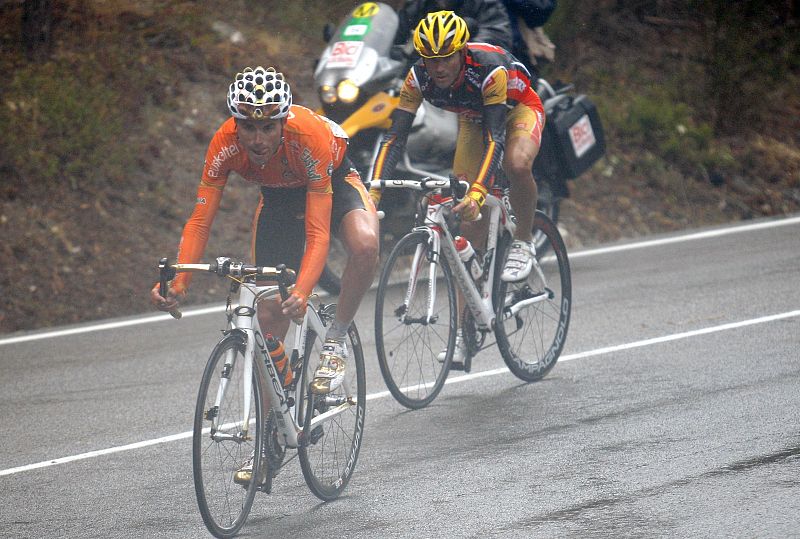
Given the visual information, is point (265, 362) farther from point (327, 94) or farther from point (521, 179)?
point (327, 94)

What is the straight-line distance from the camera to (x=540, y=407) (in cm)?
725

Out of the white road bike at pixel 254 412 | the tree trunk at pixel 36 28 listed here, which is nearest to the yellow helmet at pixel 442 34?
the white road bike at pixel 254 412

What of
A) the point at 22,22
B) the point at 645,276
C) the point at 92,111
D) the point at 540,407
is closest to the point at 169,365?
the point at 540,407

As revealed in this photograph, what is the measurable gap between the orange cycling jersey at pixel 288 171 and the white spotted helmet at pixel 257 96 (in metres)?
0.27

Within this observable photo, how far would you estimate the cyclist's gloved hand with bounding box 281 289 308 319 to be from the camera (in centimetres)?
516

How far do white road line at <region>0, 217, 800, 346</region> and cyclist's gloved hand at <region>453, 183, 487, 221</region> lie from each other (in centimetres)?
431

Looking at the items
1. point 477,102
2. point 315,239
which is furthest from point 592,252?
point 315,239

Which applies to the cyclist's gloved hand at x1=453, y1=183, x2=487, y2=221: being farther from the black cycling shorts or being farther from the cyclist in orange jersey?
the black cycling shorts

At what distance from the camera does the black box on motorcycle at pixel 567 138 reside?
37.4ft

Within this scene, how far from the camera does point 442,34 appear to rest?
7156 mm

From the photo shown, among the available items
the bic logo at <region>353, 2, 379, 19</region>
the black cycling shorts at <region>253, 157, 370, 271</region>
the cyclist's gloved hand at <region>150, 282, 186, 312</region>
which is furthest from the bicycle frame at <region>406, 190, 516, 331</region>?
the bic logo at <region>353, 2, 379, 19</region>

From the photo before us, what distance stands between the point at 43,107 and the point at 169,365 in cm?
537

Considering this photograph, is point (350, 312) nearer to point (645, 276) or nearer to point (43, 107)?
point (645, 276)

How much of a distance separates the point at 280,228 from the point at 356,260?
367 mm
